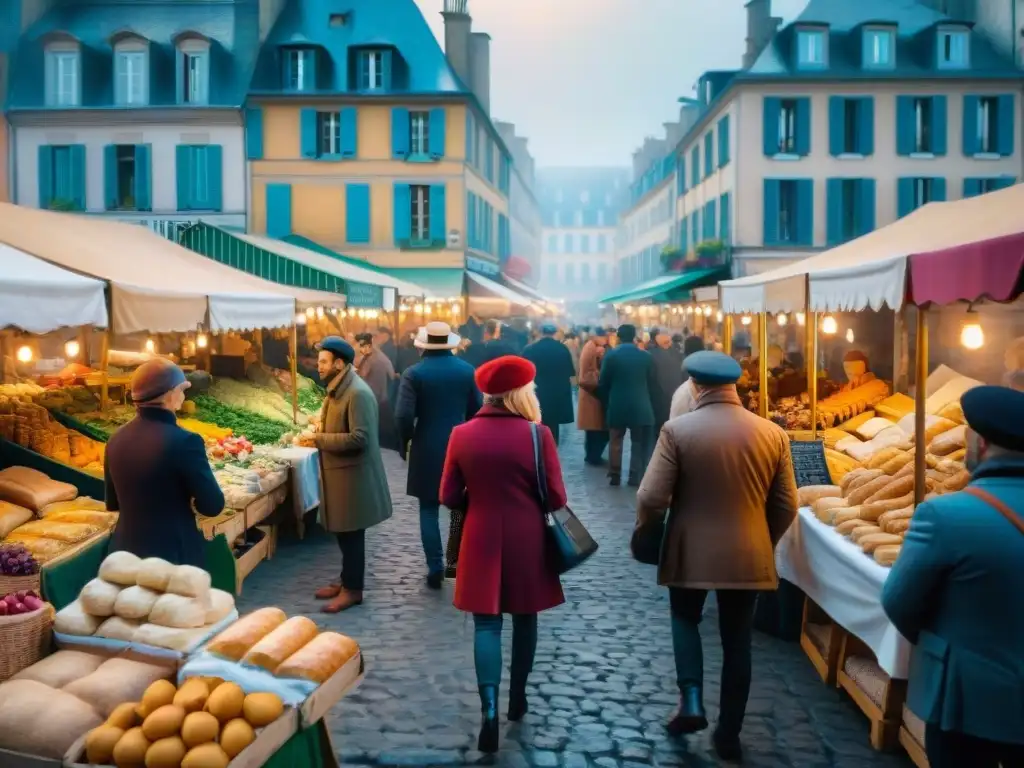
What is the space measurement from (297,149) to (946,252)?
2463cm

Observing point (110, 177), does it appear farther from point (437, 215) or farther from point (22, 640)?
point (22, 640)

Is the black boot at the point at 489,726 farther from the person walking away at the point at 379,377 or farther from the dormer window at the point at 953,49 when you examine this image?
the dormer window at the point at 953,49

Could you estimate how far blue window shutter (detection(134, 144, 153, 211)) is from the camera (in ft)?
86.4

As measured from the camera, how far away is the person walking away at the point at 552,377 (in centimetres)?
1283

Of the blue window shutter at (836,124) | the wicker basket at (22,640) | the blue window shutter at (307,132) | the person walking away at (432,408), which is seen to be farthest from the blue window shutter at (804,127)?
the wicker basket at (22,640)

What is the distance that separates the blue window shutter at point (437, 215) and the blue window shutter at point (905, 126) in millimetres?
12726

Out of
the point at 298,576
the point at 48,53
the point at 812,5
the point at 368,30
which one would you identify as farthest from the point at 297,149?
the point at 298,576

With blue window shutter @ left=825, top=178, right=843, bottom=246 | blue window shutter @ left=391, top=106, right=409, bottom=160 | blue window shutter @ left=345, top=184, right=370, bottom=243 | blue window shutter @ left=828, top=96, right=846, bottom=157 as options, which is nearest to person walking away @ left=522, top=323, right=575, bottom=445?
blue window shutter @ left=345, top=184, right=370, bottom=243

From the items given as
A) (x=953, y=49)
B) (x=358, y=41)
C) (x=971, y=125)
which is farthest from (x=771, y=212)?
(x=358, y=41)

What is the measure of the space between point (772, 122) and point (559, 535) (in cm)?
2511

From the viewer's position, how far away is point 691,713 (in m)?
4.52

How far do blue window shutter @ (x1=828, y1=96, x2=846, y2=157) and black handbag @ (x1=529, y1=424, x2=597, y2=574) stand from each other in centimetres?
2526

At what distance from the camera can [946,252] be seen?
172 inches

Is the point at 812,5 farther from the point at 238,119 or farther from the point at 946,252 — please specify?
the point at 946,252
